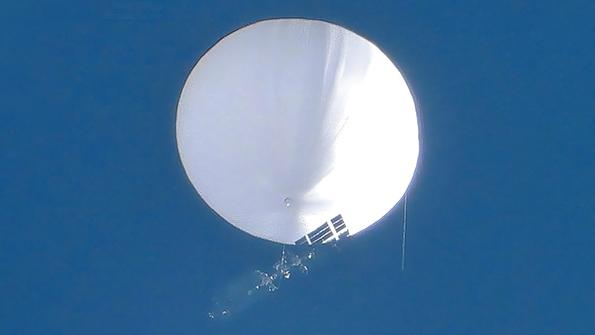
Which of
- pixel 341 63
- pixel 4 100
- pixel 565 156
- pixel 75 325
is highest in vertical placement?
pixel 4 100

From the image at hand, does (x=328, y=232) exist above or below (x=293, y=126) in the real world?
below

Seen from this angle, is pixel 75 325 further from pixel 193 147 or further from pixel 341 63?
pixel 341 63

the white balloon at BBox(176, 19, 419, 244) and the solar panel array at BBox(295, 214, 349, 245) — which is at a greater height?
the white balloon at BBox(176, 19, 419, 244)

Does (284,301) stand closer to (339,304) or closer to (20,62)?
(339,304)

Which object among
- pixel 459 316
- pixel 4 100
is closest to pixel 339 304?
pixel 459 316

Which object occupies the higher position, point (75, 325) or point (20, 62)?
point (20, 62)

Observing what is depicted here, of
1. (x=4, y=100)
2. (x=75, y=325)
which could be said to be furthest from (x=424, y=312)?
(x=4, y=100)

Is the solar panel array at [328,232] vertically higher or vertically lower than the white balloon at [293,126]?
lower
